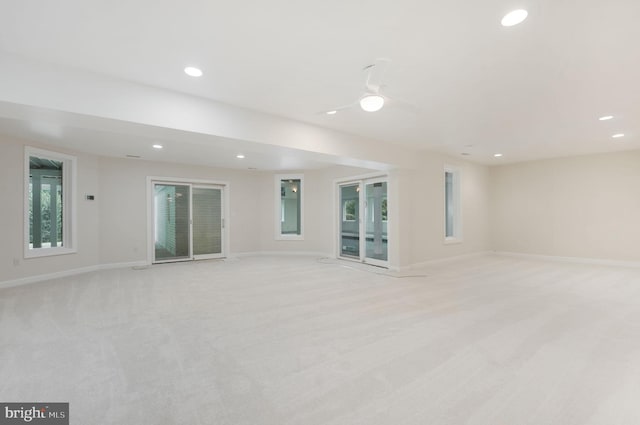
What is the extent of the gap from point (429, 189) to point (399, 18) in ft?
15.7

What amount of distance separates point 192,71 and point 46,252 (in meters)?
4.99

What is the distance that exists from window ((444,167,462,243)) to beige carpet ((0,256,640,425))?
2675 millimetres

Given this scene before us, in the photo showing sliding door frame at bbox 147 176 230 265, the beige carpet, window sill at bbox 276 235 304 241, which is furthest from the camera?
window sill at bbox 276 235 304 241

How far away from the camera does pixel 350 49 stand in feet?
7.49

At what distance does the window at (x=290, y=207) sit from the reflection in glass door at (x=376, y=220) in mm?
2155

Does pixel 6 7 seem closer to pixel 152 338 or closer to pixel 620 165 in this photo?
pixel 152 338

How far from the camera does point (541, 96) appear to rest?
321 cm

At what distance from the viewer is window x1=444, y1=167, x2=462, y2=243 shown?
23.0 ft

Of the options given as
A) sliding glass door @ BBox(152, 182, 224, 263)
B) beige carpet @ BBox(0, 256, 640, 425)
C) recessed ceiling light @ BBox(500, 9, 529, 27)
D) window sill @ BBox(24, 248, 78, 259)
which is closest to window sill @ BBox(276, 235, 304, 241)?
sliding glass door @ BBox(152, 182, 224, 263)

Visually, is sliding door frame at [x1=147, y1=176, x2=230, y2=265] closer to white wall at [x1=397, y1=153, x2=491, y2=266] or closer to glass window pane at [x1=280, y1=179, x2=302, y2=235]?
glass window pane at [x1=280, y1=179, x2=302, y2=235]

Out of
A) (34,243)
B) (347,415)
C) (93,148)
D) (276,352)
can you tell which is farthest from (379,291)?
(34,243)

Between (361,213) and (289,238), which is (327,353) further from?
(289,238)

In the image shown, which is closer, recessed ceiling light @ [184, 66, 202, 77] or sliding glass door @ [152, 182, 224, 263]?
recessed ceiling light @ [184, 66, 202, 77]

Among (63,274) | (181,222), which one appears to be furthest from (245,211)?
(63,274)
